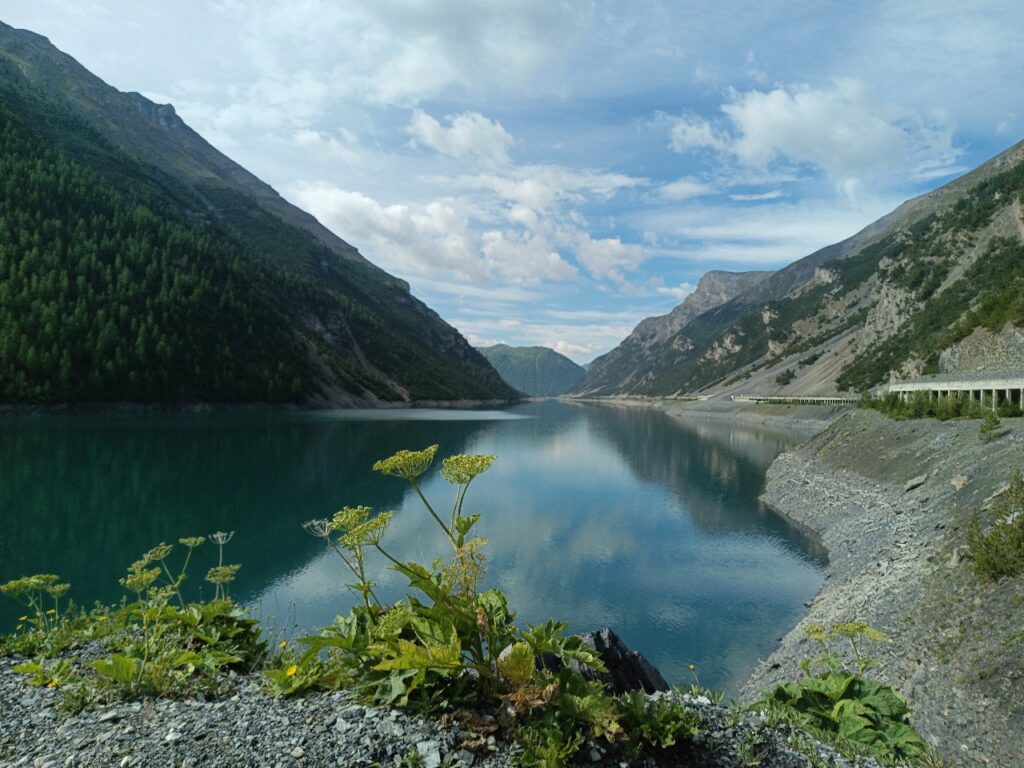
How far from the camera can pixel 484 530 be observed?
1452 inches

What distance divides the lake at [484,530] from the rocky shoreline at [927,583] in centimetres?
229

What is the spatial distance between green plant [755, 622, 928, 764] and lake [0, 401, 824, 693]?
11.5 m

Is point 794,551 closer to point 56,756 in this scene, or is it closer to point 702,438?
point 56,756

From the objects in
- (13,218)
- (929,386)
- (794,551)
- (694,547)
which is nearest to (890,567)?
(794,551)

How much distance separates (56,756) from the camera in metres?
5.38

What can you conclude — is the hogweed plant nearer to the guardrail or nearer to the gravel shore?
the gravel shore

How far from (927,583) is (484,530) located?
24970 millimetres

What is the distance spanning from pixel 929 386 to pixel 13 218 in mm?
192548

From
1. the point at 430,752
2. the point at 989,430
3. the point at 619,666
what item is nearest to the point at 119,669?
the point at 430,752

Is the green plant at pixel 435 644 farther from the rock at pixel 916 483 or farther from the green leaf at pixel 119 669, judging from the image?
the rock at pixel 916 483

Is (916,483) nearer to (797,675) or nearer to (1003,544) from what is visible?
(1003,544)

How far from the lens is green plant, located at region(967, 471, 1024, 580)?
48.2 feet

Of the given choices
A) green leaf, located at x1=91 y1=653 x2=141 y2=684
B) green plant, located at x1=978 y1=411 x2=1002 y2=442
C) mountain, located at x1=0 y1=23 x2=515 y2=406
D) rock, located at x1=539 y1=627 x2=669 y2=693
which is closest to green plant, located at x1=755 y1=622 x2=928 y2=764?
rock, located at x1=539 y1=627 x2=669 y2=693

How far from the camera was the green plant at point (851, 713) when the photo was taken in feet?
22.4
